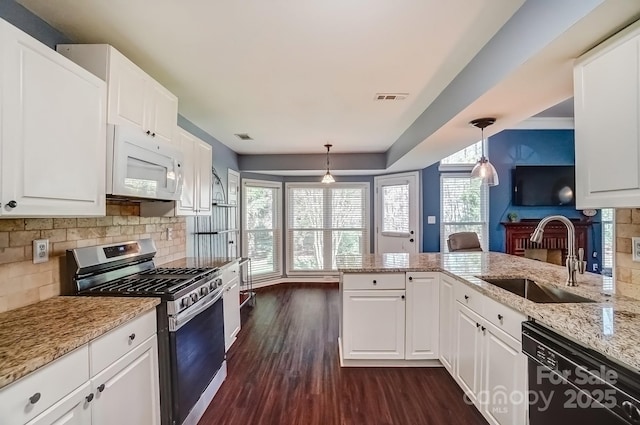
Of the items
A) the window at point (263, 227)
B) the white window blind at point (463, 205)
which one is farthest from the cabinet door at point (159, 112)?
the white window blind at point (463, 205)

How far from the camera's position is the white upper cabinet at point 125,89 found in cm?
174

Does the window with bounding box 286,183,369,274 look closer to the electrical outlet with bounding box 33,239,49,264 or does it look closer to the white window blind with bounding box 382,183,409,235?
the white window blind with bounding box 382,183,409,235

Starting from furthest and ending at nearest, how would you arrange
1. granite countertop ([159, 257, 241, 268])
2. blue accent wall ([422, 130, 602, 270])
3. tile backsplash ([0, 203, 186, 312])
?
blue accent wall ([422, 130, 602, 270]) < granite countertop ([159, 257, 241, 268]) < tile backsplash ([0, 203, 186, 312])

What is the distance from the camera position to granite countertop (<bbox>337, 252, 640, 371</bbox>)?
1.13 metres

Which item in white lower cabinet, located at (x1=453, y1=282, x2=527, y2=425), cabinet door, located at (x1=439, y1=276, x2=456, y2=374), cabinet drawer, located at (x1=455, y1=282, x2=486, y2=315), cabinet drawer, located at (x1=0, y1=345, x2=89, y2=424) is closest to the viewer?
cabinet drawer, located at (x1=0, y1=345, x2=89, y2=424)

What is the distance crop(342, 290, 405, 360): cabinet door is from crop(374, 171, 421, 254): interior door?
2.99 m

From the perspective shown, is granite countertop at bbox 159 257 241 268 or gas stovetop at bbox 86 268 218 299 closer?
gas stovetop at bbox 86 268 218 299

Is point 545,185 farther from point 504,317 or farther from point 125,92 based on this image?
point 125,92

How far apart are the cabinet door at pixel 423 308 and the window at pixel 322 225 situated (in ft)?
11.4

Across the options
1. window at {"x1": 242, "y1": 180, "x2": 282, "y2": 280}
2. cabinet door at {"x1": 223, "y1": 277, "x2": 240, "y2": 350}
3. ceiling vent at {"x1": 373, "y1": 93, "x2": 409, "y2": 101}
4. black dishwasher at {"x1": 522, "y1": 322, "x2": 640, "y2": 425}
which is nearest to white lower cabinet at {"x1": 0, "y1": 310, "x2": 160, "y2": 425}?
cabinet door at {"x1": 223, "y1": 277, "x2": 240, "y2": 350}

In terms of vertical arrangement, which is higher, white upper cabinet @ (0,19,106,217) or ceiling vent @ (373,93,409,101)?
ceiling vent @ (373,93,409,101)

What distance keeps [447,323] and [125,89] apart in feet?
9.30

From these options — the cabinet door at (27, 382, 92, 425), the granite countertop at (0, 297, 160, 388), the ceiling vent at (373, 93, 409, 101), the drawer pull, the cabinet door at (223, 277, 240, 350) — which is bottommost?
the cabinet door at (223, 277, 240, 350)

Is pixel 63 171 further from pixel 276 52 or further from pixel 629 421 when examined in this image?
pixel 629 421
